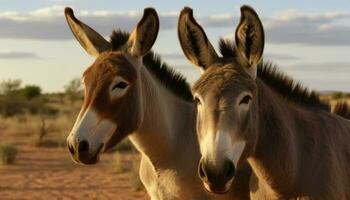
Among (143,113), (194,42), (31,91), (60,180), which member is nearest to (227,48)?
(194,42)

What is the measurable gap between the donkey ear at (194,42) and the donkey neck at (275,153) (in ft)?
1.51

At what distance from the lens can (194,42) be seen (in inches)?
175

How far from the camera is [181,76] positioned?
642cm

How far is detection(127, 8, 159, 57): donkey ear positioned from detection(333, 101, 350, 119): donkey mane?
85.9 inches

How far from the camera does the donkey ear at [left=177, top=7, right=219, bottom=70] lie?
4.38m

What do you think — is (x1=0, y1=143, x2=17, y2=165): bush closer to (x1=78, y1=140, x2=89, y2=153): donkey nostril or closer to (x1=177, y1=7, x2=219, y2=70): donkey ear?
(x1=78, y1=140, x2=89, y2=153): donkey nostril

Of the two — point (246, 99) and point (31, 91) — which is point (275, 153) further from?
point (31, 91)

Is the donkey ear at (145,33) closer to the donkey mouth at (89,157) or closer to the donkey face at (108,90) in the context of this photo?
the donkey face at (108,90)

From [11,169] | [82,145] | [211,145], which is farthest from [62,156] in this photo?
[211,145]

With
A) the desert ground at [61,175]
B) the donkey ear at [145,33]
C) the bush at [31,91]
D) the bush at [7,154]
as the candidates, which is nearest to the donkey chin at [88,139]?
the donkey ear at [145,33]

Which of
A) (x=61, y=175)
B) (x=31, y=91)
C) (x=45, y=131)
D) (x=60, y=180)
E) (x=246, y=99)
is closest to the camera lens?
(x=246, y=99)

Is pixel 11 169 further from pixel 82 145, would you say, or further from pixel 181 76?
pixel 82 145

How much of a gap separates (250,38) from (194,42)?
45 centimetres

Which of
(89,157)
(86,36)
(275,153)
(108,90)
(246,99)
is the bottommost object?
(89,157)
